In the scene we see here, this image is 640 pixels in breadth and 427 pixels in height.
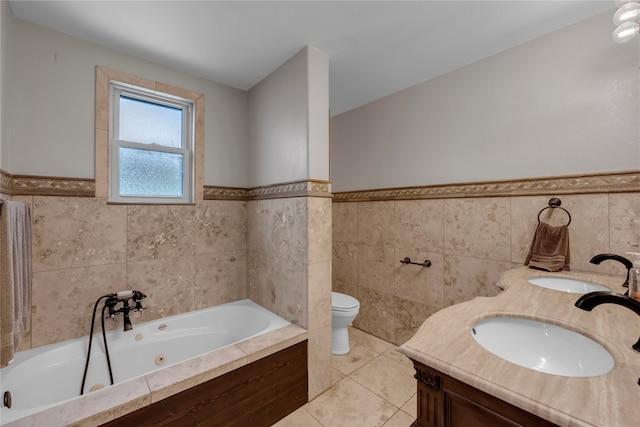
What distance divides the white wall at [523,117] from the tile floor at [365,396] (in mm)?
1633

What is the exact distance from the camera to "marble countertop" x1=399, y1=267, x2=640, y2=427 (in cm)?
53

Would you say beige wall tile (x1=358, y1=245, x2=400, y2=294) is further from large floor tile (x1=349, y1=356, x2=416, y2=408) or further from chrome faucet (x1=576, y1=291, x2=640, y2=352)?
chrome faucet (x1=576, y1=291, x2=640, y2=352)

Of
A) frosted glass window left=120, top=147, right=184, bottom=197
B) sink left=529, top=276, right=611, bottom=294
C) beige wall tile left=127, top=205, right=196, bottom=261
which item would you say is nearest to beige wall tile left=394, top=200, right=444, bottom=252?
sink left=529, top=276, right=611, bottom=294

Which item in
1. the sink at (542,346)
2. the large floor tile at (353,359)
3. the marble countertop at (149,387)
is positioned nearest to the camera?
the sink at (542,346)

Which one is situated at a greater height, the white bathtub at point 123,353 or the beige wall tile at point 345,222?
the beige wall tile at point 345,222

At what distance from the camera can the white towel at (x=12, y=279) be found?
3.70 ft

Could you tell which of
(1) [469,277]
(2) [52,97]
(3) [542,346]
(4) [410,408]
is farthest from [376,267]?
(2) [52,97]

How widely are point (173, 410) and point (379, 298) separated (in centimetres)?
193

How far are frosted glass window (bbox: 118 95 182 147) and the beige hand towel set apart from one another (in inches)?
111

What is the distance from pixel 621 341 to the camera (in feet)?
2.55

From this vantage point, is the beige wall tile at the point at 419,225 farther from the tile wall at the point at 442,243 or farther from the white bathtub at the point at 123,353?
the white bathtub at the point at 123,353

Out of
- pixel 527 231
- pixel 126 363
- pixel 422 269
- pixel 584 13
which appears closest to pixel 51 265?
pixel 126 363

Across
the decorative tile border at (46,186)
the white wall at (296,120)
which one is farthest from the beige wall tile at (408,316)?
the decorative tile border at (46,186)

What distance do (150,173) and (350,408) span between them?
2.34m
